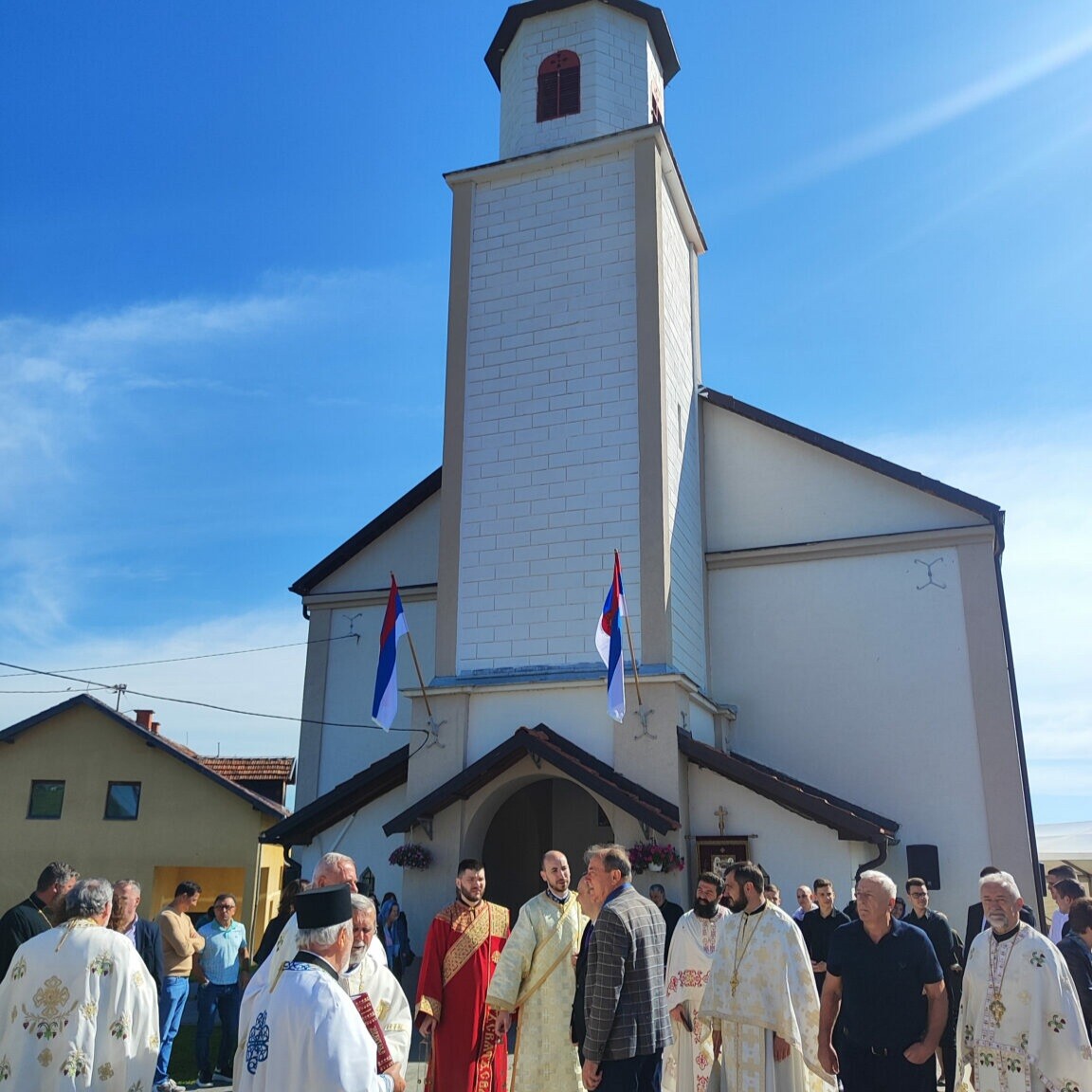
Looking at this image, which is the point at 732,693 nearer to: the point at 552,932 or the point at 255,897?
the point at 552,932

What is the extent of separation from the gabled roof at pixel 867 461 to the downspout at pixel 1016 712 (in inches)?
1.3

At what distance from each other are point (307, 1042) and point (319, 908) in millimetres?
486

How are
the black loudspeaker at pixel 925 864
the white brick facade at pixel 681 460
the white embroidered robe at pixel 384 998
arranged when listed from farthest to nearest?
the white brick facade at pixel 681 460, the black loudspeaker at pixel 925 864, the white embroidered robe at pixel 384 998

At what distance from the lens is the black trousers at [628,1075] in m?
5.89

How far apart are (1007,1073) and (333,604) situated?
15.0 meters

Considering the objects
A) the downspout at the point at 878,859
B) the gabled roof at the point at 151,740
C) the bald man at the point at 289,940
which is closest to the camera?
the bald man at the point at 289,940

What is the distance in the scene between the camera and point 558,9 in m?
18.5

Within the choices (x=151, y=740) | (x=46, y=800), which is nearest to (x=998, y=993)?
(x=151, y=740)

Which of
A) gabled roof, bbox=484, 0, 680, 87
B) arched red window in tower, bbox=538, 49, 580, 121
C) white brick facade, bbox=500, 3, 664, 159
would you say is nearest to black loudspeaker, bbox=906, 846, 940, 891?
white brick facade, bbox=500, 3, 664, 159

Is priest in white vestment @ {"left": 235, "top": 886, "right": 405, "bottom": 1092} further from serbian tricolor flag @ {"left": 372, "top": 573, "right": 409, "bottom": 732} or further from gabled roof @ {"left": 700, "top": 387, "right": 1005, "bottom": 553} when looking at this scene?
gabled roof @ {"left": 700, "top": 387, "right": 1005, "bottom": 553}

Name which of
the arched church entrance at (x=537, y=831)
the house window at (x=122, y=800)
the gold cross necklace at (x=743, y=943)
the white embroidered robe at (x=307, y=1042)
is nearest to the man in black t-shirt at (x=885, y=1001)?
the gold cross necklace at (x=743, y=943)

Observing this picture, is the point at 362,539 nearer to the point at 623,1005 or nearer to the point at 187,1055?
the point at 187,1055

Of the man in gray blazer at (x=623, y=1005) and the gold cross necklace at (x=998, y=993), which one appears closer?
the man in gray blazer at (x=623, y=1005)

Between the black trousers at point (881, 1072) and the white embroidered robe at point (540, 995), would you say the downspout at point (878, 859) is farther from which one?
the black trousers at point (881, 1072)
